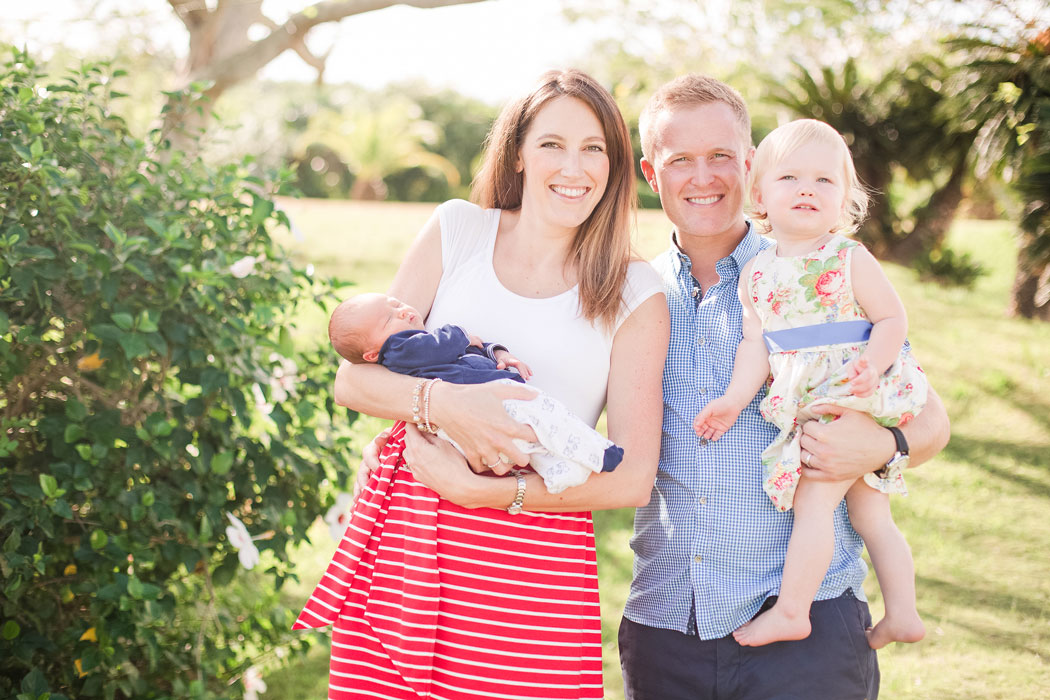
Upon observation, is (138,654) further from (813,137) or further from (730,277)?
(813,137)

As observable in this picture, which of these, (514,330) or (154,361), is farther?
(154,361)

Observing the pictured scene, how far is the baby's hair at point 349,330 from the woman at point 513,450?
0.24 ft

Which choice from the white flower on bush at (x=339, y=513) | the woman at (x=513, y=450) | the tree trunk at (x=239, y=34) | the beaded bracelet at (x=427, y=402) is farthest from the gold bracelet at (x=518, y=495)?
the tree trunk at (x=239, y=34)

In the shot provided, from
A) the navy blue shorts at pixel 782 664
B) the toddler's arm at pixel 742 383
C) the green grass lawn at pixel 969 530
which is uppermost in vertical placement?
the toddler's arm at pixel 742 383

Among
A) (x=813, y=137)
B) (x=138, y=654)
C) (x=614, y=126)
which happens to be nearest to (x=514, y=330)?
(x=614, y=126)

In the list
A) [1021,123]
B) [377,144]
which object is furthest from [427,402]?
[377,144]

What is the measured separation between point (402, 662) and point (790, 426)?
1036 mm

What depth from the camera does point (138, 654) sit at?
2891 mm

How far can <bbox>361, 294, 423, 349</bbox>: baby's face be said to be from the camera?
208 centimetres

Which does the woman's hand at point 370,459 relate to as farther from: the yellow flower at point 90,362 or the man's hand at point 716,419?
the yellow flower at point 90,362

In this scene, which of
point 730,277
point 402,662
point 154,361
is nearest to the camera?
point 402,662

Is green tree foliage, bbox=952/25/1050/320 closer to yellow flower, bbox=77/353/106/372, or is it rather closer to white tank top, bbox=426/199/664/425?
white tank top, bbox=426/199/664/425

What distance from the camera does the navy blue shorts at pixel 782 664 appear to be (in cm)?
201

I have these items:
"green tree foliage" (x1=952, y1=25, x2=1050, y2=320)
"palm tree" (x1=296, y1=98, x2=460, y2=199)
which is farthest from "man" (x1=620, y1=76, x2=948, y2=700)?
"palm tree" (x1=296, y1=98, x2=460, y2=199)
